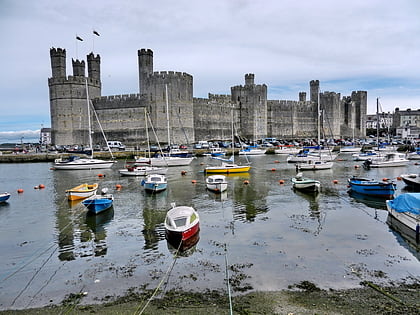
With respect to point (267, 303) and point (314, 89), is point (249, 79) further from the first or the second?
point (267, 303)

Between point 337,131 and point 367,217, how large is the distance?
173 ft

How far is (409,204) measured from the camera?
10.4 metres

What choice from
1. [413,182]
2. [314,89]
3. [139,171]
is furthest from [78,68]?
[413,182]

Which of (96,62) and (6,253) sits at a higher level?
(96,62)

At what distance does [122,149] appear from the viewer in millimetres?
42000

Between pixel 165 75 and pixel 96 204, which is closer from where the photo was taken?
pixel 96 204

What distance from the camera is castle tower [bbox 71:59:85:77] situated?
4542 cm

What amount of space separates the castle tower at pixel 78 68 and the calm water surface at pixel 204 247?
3286 centimetres

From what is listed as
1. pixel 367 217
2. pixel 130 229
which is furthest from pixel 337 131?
pixel 130 229

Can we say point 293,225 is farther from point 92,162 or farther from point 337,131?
point 337,131

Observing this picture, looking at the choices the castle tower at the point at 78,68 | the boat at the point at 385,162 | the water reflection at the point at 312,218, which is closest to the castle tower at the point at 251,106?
the castle tower at the point at 78,68

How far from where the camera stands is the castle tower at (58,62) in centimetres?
4375

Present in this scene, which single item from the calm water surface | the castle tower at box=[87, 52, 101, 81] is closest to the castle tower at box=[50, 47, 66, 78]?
the castle tower at box=[87, 52, 101, 81]

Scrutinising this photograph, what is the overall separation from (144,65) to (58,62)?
35.2 ft
